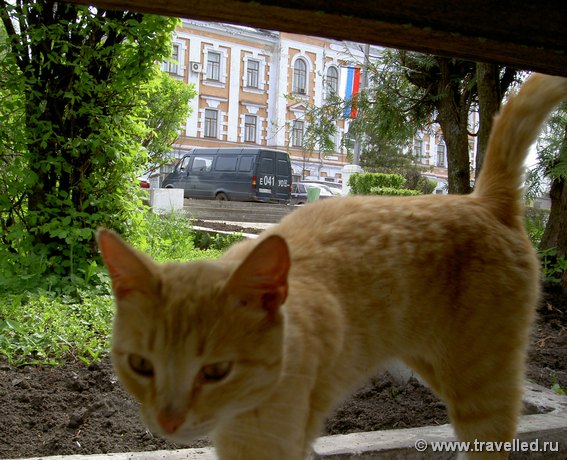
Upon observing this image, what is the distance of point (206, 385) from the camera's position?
54.4 inches

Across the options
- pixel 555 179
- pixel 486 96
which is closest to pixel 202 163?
pixel 555 179

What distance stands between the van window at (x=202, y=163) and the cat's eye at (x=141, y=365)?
20.9 m

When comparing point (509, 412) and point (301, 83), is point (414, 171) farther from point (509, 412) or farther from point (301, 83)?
point (509, 412)

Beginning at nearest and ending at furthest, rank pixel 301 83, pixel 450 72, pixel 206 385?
1. pixel 206 385
2. pixel 450 72
3. pixel 301 83

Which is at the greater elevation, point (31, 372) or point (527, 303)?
point (527, 303)

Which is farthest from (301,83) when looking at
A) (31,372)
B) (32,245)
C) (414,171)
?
(31,372)

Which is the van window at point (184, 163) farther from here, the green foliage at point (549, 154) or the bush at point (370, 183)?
the green foliage at point (549, 154)

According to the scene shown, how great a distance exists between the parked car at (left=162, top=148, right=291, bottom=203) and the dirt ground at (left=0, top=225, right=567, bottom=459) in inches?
678

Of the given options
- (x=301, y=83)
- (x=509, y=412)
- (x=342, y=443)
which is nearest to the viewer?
(x=509, y=412)

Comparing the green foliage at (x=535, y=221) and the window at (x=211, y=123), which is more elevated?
the window at (x=211, y=123)

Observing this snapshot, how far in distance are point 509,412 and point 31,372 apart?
7.49 ft

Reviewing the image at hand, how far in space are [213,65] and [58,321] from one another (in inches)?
814

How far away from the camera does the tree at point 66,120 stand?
15.0 ft

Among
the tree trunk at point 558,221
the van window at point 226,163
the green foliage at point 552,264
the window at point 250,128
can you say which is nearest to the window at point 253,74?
the window at point 250,128
